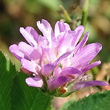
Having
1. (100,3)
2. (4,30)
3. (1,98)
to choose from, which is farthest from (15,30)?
(1,98)

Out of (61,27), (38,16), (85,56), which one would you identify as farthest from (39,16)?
(85,56)

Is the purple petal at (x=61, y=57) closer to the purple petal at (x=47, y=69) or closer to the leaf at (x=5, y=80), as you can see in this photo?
the purple petal at (x=47, y=69)

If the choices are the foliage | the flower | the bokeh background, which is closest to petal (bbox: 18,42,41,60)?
the flower

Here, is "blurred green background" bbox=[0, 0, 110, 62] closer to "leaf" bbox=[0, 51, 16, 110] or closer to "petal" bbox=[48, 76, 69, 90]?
"leaf" bbox=[0, 51, 16, 110]

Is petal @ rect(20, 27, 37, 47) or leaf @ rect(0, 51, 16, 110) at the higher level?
petal @ rect(20, 27, 37, 47)

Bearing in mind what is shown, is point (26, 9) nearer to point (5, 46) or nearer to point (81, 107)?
point (5, 46)

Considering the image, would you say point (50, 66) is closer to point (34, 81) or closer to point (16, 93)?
point (34, 81)

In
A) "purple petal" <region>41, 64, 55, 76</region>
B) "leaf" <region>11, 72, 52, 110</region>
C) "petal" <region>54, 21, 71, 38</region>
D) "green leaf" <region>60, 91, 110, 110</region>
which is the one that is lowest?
"green leaf" <region>60, 91, 110, 110</region>
